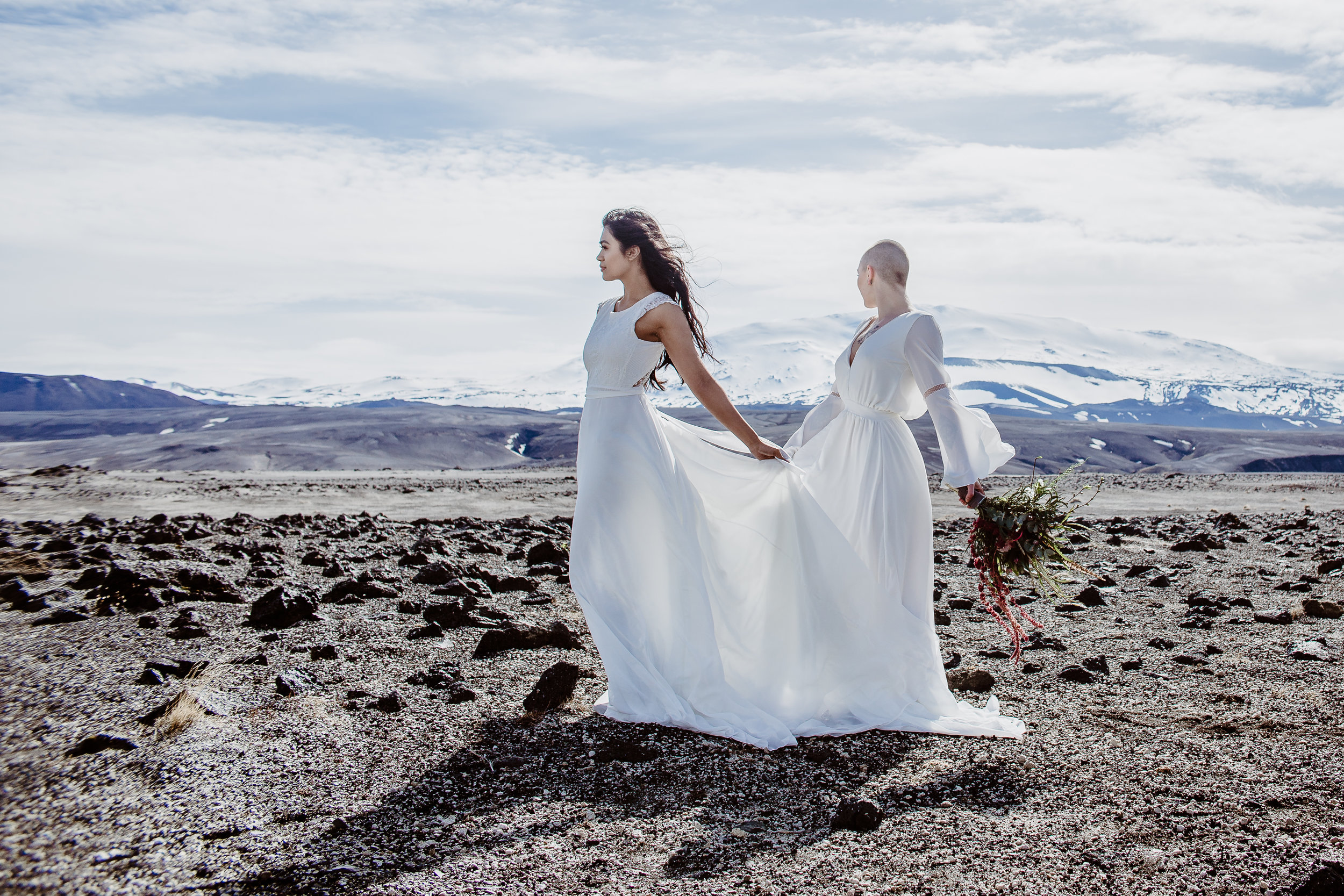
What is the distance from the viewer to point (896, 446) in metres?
4.67

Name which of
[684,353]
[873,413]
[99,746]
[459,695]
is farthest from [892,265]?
[99,746]

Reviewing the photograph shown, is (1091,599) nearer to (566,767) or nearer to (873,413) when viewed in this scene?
(873,413)

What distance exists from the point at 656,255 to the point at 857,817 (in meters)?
2.51

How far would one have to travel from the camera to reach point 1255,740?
4.01 m

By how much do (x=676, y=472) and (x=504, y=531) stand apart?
9.63 m

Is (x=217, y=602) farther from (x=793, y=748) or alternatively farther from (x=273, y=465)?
(x=273, y=465)

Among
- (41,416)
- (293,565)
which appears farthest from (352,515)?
(41,416)

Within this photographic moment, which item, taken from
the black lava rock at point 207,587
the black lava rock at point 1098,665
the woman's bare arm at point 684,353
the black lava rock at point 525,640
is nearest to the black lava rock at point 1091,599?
the black lava rock at point 1098,665

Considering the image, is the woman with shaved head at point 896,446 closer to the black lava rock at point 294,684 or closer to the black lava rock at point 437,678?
the black lava rock at point 437,678

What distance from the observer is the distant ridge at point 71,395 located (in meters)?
180

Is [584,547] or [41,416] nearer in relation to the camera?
[584,547]

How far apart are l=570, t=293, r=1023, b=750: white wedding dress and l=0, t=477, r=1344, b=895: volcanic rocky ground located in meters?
0.21

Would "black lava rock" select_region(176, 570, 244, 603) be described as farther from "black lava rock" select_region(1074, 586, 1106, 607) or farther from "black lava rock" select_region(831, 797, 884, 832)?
"black lava rock" select_region(1074, 586, 1106, 607)

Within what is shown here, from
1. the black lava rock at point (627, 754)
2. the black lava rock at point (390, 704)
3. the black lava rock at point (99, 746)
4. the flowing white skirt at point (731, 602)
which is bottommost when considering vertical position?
the black lava rock at point (390, 704)
